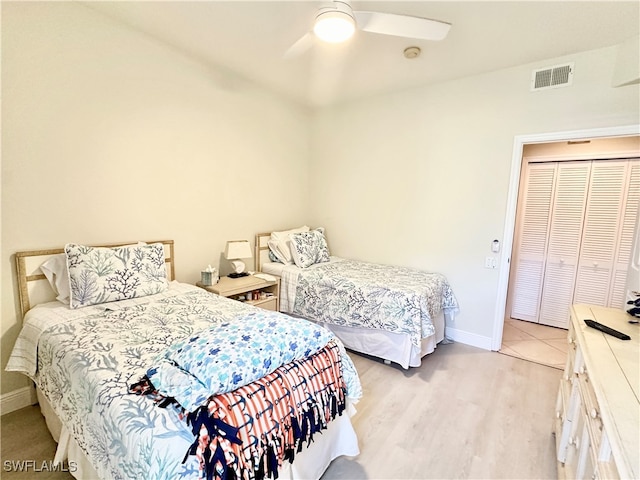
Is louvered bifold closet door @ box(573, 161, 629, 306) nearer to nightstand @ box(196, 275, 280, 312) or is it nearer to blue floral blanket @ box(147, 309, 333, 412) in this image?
nightstand @ box(196, 275, 280, 312)

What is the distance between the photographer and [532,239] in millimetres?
3732

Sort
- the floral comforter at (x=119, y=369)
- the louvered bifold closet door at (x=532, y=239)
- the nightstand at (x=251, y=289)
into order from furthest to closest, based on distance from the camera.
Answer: the louvered bifold closet door at (x=532, y=239) < the nightstand at (x=251, y=289) < the floral comforter at (x=119, y=369)

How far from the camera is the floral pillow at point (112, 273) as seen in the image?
1986 millimetres

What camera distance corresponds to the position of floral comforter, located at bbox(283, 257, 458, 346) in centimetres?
257

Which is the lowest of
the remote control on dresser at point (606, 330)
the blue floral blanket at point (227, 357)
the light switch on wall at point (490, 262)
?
the blue floral blanket at point (227, 357)

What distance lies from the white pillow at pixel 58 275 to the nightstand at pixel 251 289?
1.03 metres

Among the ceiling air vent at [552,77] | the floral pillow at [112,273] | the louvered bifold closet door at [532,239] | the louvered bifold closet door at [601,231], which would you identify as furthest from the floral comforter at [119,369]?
the louvered bifold closet door at [601,231]

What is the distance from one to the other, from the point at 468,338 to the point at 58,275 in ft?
12.0

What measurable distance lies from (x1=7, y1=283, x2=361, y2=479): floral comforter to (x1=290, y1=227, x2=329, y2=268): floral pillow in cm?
132

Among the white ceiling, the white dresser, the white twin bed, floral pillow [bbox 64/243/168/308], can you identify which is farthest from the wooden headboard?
the white dresser

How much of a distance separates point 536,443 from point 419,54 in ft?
9.79

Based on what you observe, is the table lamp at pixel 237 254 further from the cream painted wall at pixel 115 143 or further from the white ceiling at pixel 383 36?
the white ceiling at pixel 383 36

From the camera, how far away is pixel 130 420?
1048mm

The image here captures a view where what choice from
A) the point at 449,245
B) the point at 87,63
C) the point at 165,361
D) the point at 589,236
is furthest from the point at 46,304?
the point at 589,236
